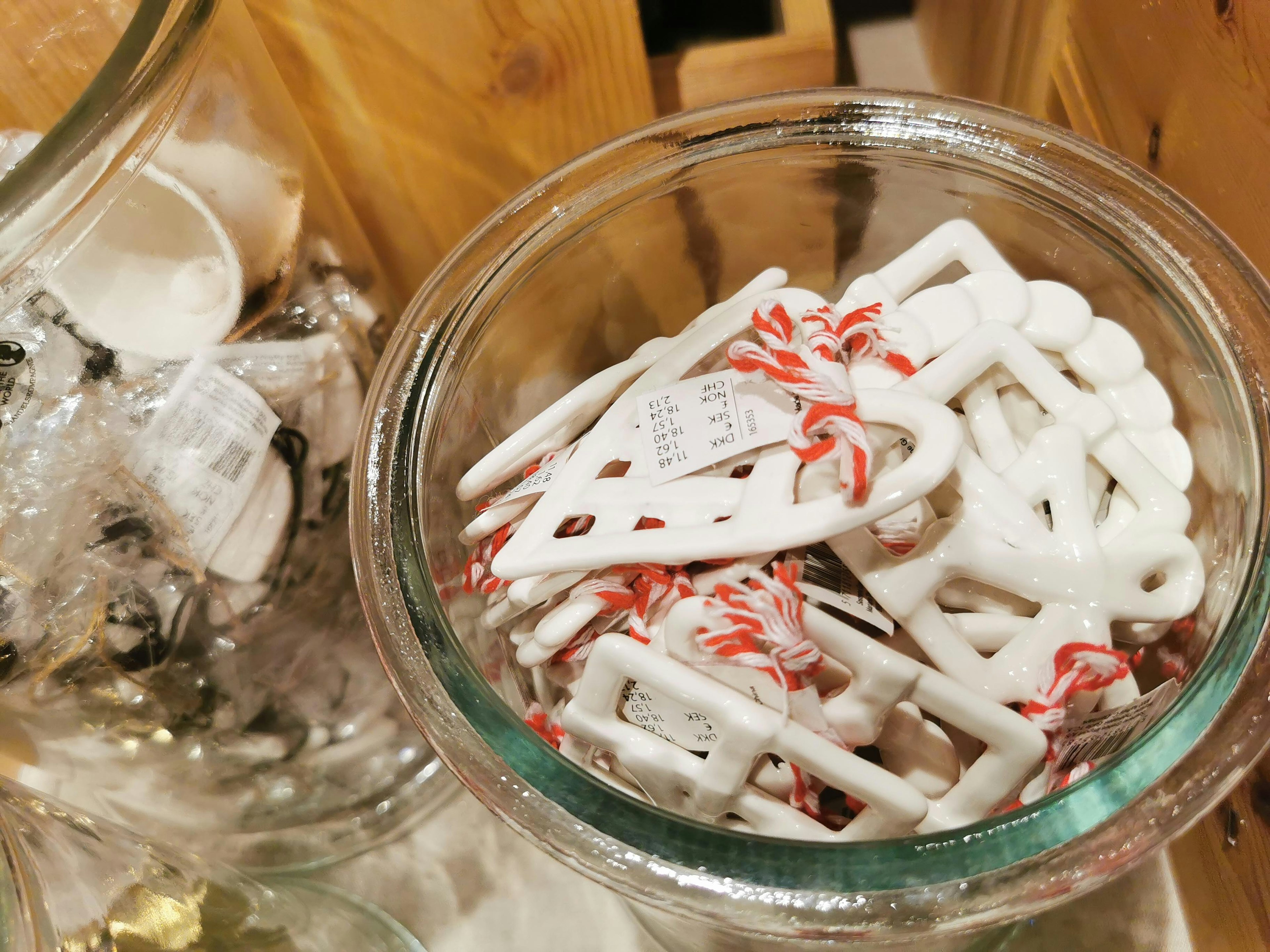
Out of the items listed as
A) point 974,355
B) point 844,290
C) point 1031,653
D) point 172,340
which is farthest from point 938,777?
point 172,340

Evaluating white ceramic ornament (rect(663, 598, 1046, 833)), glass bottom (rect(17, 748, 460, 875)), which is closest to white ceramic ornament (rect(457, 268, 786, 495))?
white ceramic ornament (rect(663, 598, 1046, 833))

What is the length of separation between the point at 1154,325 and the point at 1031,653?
175 mm

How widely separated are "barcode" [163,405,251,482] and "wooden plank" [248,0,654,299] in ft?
0.80

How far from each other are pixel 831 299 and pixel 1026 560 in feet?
0.74

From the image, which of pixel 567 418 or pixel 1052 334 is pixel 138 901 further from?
pixel 1052 334

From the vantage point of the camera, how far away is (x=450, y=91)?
58 cm

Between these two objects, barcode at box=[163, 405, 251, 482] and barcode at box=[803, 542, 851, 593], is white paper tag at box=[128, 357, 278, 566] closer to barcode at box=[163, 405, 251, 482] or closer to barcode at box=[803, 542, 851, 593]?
barcode at box=[163, 405, 251, 482]

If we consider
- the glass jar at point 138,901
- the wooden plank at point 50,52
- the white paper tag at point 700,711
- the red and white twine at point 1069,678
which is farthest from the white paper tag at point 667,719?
the wooden plank at point 50,52

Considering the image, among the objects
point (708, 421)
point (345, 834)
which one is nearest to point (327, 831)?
point (345, 834)

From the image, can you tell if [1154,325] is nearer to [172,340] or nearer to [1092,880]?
[1092,880]

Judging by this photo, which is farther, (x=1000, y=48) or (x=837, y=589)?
(x=1000, y=48)

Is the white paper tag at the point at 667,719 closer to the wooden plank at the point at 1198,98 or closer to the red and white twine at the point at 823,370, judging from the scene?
the red and white twine at the point at 823,370

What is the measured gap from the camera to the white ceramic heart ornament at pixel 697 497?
12.2 inches

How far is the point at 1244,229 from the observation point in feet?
1.40
